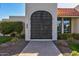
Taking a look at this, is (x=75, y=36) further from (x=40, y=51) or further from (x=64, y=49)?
(x=40, y=51)

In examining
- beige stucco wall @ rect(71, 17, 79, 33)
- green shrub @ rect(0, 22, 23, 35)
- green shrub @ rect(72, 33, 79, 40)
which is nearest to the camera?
green shrub @ rect(72, 33, 79, 40)

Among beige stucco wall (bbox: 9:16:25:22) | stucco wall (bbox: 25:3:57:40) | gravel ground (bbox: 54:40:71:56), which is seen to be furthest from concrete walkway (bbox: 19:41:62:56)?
beige stucco wall (bbox: 9:16:25:22)

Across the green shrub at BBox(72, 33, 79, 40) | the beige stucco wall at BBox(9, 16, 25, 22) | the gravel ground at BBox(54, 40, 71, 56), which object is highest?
the beige stucco wall at BBox(9, 16, 25, 22)

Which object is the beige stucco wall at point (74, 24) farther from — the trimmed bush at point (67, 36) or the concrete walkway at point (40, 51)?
the concrete walkway at point (40, 51)

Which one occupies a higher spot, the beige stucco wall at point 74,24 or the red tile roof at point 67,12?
the red tile roof at point 67,12

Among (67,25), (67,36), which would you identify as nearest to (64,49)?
(67,36)

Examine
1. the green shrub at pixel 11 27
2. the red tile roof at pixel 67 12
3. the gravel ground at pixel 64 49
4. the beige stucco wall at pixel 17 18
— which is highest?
the red tile roof at pixel 67 12

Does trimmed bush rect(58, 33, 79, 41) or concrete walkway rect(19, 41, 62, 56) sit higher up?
trimmed bush rect(58, 33, 79, 41)

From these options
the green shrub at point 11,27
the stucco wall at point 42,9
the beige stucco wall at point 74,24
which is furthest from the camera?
the beige stucco wall at point 74,24

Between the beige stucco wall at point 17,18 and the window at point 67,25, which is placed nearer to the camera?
the window at point 67,25

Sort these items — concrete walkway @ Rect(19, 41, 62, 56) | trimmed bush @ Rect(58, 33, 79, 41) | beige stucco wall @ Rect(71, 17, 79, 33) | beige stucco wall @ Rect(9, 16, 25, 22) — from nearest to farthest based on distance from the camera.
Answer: concrete walkway @ Rect(19, 41, 62, 56), trimmed bush @ Rect(58, 33, 79, 41), beige stucco wall @ Rect(71, 17, 79, 33), beige stucco wall @ Rect(9, 16, 25, 22)

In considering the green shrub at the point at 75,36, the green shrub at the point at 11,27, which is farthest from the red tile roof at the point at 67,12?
the green shrub at the point at 11,27

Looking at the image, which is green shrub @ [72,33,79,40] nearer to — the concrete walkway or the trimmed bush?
the trimmed bush

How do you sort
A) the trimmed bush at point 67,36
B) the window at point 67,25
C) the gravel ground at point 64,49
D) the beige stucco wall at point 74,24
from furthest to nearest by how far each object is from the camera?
1. the window at point 67,25
2. the beige stucco wall at point 74,24
3. the trimmed bush at point 67,36
4. the gravel ground at point 64,49
